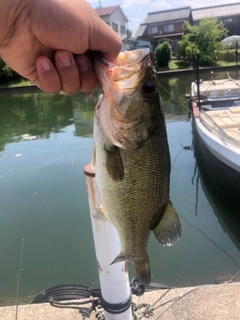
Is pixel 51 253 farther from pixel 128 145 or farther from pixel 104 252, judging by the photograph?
pixel 128 145

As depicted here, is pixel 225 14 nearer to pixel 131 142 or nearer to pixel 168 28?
pixel 168 28

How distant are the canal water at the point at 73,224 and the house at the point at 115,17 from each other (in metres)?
39.2

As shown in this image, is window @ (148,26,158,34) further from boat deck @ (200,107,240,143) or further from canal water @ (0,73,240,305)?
boat deck @ (200,107,240,143)

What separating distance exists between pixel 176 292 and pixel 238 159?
11.2 feet

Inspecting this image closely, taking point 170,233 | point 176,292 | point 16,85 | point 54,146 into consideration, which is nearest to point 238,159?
point 176,292

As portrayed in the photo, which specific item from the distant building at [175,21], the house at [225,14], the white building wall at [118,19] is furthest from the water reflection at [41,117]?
the house at [225,14]

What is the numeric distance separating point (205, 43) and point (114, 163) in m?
40.2

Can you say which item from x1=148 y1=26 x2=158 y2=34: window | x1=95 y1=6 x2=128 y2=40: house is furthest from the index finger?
x1=148 y1=26 x2=158 y2=34: window

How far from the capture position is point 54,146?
11.4 m

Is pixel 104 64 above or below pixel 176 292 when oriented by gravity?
above

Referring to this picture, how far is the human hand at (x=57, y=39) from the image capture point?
1.29 metres

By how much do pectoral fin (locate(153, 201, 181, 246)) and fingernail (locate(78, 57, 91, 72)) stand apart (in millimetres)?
725

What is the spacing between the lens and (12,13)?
1.31 m

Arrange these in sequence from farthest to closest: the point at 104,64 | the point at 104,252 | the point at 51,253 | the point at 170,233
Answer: the point at 51,253, the point at 104,252, the point at 170,233, the point at 104,64
